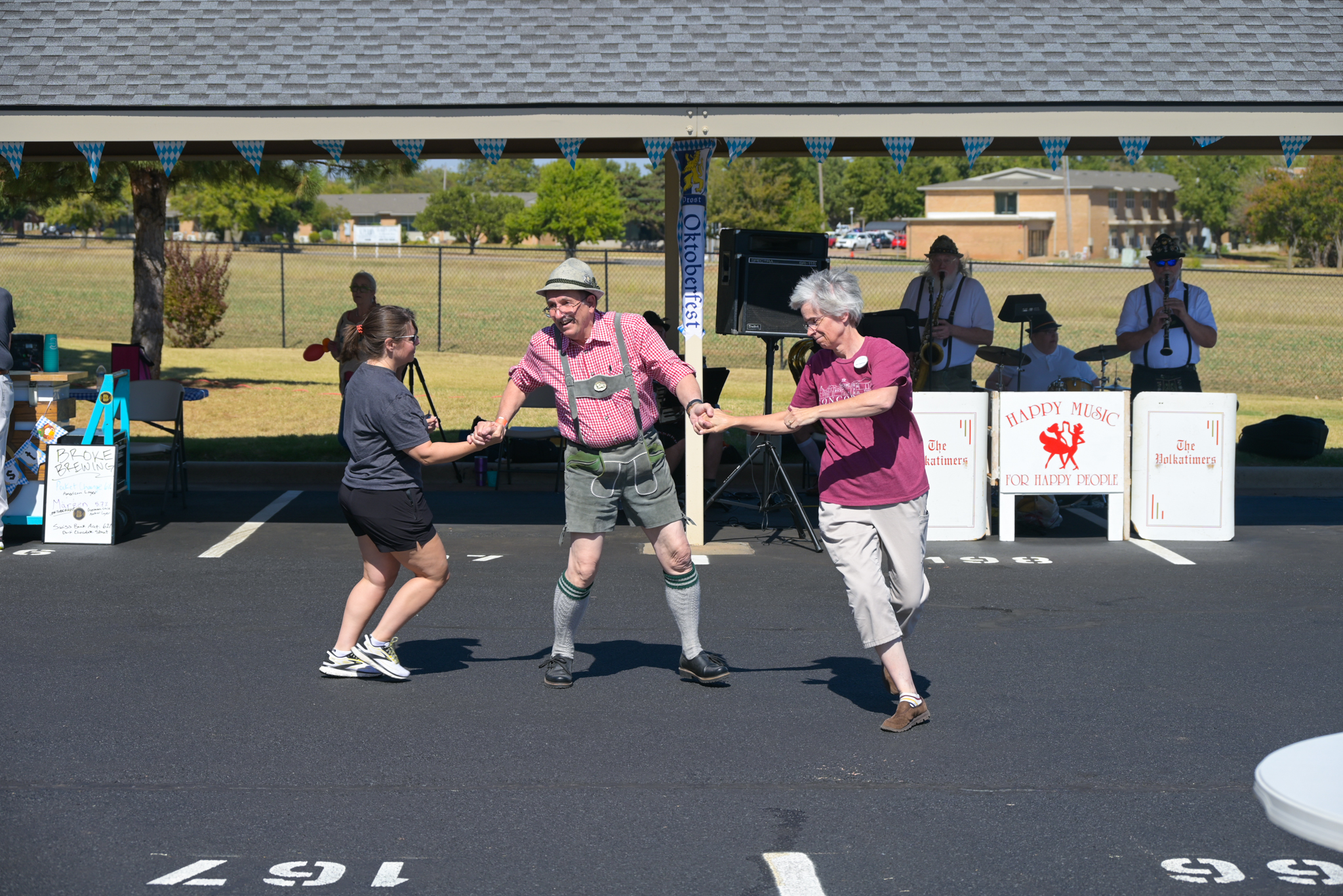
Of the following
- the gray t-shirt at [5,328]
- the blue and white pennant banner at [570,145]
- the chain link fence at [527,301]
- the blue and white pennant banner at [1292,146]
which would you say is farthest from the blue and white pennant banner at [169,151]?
the chain link fence at [527,301]

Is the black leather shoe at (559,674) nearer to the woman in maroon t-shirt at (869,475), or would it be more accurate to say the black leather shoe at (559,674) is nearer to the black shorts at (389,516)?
the black shorts at (389,516)

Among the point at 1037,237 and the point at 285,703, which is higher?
the point at 1037,237

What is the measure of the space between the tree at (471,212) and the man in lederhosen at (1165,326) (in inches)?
3026

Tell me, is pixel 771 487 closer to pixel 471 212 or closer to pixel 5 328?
pixel 5 328

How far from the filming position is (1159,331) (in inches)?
408

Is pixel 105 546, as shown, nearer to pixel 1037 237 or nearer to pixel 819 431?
pixel 819 431

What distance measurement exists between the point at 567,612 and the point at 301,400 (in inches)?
485

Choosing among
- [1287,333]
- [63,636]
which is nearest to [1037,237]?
[1287,333]

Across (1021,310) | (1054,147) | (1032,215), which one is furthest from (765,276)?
(1032,215)

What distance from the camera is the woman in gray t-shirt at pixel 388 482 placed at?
611 cm

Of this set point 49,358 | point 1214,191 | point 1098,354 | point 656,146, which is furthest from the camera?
point 1214,191

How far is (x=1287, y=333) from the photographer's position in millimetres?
30594

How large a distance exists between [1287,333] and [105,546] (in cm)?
2740

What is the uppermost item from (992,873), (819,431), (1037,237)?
(1037,237)
